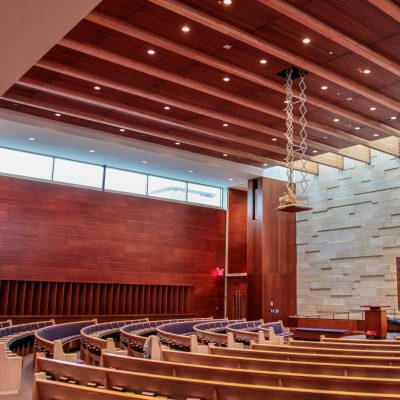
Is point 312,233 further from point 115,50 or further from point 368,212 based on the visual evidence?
point 115,50

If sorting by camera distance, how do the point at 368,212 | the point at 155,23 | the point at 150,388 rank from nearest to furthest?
the point at 150,388
the point at 155,23
the point at 368,212

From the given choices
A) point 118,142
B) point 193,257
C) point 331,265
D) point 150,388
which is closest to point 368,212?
point 331,265

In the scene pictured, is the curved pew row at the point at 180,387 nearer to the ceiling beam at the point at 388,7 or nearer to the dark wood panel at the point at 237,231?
the ceiling beam at the point at 388,7

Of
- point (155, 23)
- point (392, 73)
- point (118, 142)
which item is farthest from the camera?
point (118, 142)

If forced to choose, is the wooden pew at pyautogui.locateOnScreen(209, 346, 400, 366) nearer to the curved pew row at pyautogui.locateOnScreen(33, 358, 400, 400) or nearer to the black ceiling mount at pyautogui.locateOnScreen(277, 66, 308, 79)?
the curved pew row at pyautogui.locateOnScreen(33, 358, 400, 400)

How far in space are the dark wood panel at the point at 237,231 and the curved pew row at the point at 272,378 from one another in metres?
15.0

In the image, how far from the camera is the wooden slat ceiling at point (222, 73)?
26.5ft

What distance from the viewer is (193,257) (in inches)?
714

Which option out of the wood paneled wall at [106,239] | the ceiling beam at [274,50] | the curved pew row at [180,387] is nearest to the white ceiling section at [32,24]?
the curved pew row at [180,387]

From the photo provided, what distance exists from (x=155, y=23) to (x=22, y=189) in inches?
319

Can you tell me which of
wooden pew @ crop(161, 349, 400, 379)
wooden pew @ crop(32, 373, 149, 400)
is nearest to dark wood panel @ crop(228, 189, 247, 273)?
wooden pew @ crop(161, 349, 400, 379)

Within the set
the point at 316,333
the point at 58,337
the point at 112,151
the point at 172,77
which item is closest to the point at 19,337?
the point at 58,337

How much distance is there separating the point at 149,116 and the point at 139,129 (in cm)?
118

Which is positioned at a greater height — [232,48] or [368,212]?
[232,48]
